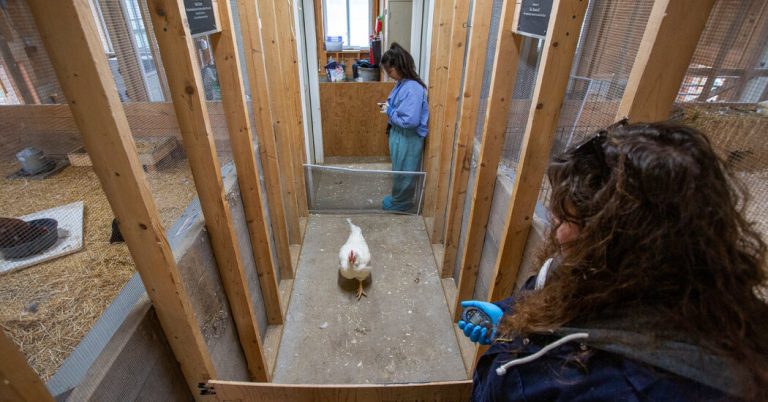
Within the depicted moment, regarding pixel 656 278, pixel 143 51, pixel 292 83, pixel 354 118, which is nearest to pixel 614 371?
Result: pixel 656 278

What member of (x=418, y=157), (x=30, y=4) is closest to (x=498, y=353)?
(x=30, y=4)

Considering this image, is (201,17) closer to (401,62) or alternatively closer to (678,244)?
(678,244)

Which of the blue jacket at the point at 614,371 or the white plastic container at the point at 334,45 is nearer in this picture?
the blue jacket at the point at 614,371

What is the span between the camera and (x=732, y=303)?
20.9 inches

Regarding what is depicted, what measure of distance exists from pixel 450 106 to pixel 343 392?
2.01 meters

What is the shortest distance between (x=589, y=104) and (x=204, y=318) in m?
1.66

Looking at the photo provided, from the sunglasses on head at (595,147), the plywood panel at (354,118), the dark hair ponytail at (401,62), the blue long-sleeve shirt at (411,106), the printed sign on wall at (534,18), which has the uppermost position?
the printed sign on wall at (534,18)

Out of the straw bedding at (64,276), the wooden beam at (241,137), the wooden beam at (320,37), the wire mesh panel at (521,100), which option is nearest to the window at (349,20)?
the wooden beam at (320,37)

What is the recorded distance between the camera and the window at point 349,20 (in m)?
7.28

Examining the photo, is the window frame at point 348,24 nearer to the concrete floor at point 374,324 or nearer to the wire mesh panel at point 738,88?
the concrete floor at point 374,324

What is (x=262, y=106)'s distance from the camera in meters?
1.92

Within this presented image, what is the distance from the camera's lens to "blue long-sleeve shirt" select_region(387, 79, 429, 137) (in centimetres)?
306

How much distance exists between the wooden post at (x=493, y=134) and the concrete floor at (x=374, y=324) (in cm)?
45

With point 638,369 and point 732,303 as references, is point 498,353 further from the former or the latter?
point 732,303
